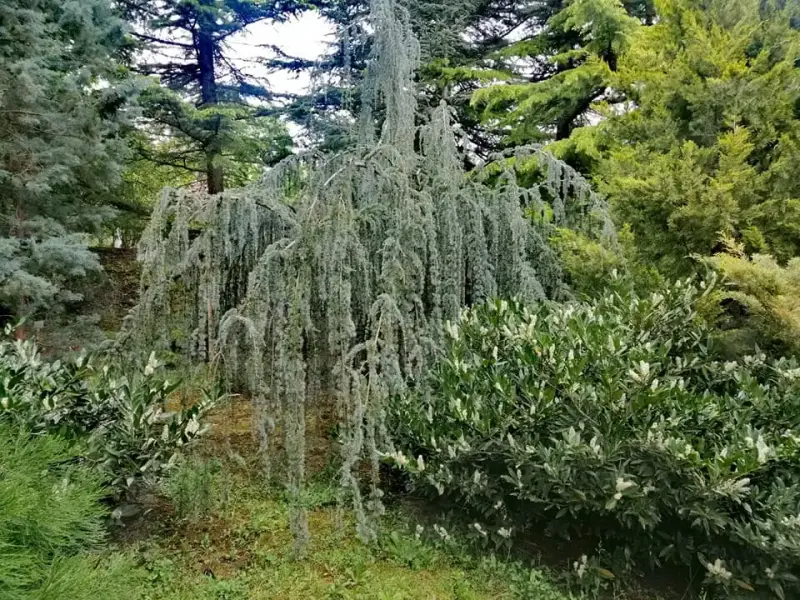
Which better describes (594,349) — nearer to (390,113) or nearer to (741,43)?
(390,113)

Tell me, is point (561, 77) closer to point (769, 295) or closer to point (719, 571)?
point (769, 295)

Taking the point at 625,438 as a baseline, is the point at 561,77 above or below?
above

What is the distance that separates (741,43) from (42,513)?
359cm

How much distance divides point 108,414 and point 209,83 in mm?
5959

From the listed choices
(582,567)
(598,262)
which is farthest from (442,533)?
(598,262)

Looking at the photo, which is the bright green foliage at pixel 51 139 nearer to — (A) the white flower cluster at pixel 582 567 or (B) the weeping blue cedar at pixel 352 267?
(B) the weeping blue cedar at pixel 352 267

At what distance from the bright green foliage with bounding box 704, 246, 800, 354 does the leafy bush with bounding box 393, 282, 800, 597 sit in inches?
5.2

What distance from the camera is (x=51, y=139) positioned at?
15.1ft

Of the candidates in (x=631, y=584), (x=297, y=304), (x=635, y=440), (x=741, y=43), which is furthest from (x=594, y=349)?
(x=741, y=43)

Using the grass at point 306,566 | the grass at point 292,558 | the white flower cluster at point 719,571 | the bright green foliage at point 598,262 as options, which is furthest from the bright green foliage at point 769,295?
the grass at point 306,566

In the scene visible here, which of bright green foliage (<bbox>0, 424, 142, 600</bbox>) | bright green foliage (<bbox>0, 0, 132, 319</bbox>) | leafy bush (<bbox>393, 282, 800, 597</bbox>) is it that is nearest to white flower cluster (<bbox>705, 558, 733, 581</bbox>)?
leafy bush (<bbox>393, 282, 800, 597</bbox>)

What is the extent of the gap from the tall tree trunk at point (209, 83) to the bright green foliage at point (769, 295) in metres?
5.60

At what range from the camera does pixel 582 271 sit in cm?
307

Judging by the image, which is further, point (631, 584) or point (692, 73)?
point (692, 73)
